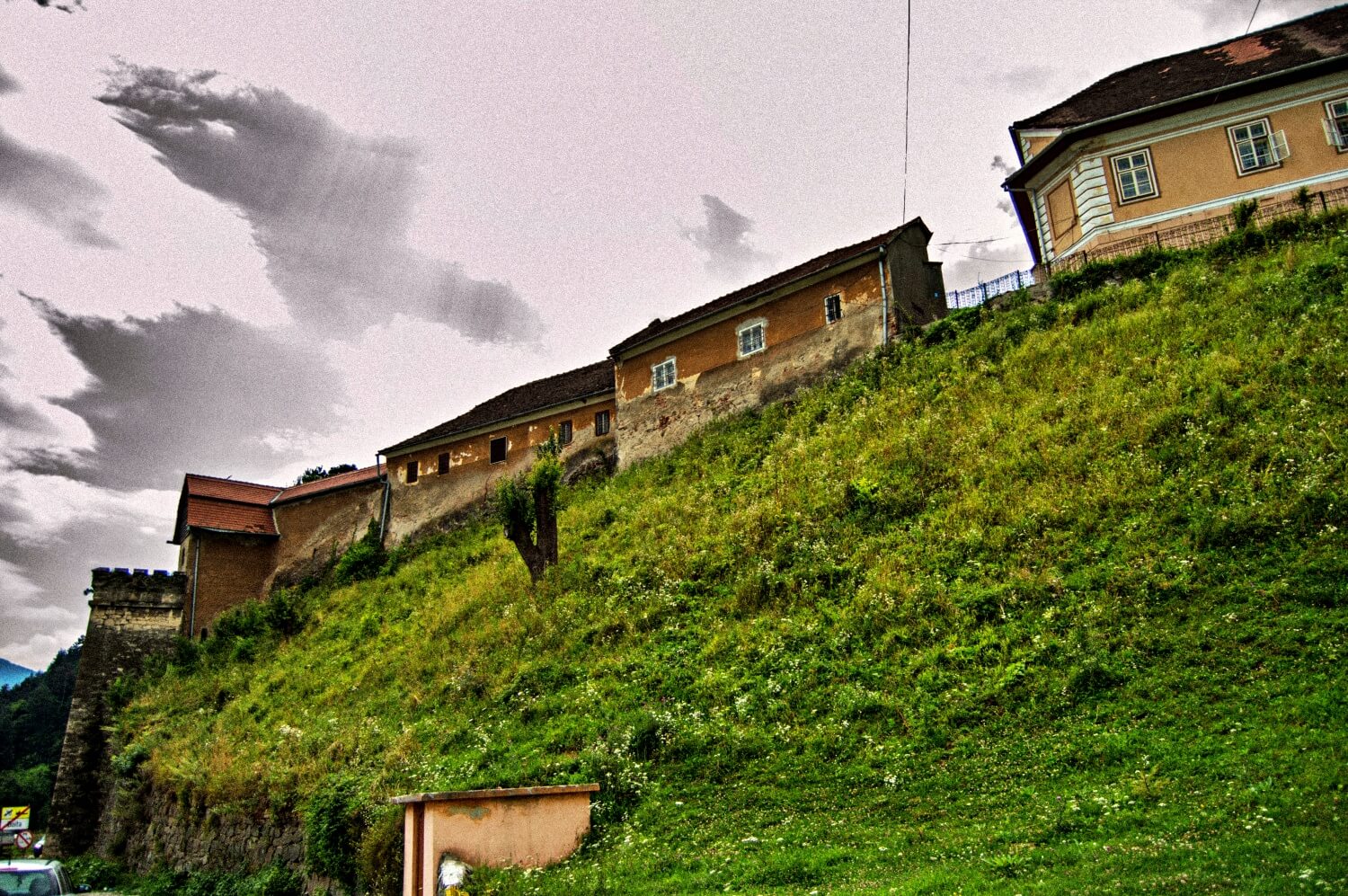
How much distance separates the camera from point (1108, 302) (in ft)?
76.1

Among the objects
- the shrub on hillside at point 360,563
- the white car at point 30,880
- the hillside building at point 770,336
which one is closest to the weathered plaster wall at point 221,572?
the shrub on hillside at point 360,563

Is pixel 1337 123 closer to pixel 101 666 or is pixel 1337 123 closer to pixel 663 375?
pixel 663 375

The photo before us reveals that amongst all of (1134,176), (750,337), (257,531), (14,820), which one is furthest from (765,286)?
(14,820)

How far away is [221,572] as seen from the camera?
39.1 meters

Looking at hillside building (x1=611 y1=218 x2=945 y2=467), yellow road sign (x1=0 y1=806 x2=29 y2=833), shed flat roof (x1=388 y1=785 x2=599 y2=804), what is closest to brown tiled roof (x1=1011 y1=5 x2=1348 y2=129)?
hillside building (x1=611 y1=218 x2=945 y2=467)

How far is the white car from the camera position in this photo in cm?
1281

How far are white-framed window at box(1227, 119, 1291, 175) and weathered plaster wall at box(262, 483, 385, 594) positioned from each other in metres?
32.9

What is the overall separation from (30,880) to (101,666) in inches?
983

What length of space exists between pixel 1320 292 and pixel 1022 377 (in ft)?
19.5

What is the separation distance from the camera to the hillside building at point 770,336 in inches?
1112

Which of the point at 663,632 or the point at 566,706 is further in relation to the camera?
the point at 663,632

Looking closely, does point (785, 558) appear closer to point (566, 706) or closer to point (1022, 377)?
point (566, 706)

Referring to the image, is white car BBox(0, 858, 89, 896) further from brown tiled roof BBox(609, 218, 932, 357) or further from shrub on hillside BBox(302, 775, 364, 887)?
brown tiled roof BBox(609, 218, 932, 357)

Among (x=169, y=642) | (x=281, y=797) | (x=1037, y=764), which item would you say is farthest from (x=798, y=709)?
(x=169, y=642)
